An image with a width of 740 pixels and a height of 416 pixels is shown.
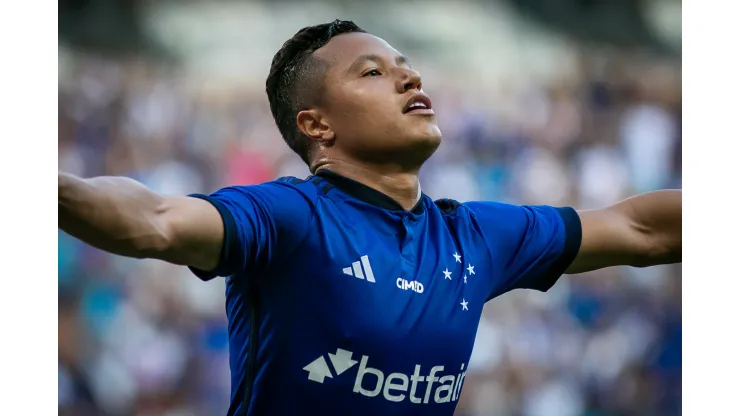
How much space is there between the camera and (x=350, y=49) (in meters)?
3.47

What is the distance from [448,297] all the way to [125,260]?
17.0ft

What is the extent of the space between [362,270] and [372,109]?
24.6 inches

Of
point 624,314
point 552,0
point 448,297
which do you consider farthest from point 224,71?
point 448,297

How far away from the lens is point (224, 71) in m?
8.81

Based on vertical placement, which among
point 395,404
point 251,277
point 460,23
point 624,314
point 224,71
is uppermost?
point 460,23

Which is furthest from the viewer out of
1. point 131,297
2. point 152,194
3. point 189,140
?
point 189,140

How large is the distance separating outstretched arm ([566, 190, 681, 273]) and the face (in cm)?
71

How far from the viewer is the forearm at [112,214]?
2438 mm

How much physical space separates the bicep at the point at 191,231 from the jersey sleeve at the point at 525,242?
3.57 ft

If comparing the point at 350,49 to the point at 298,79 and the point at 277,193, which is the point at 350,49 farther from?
the point at 277,193

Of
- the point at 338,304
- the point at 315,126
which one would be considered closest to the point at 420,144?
the point at 315,126

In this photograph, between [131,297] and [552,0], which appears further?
[552,0]

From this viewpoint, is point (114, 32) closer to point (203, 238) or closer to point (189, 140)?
point (189, 140)

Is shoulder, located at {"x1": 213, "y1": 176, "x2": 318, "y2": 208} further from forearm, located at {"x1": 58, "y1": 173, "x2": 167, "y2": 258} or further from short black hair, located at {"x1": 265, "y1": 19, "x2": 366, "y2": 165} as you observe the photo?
short black hair, located at {"x1": 265, "y1": 19, "x2": 366, "y2": 165}
